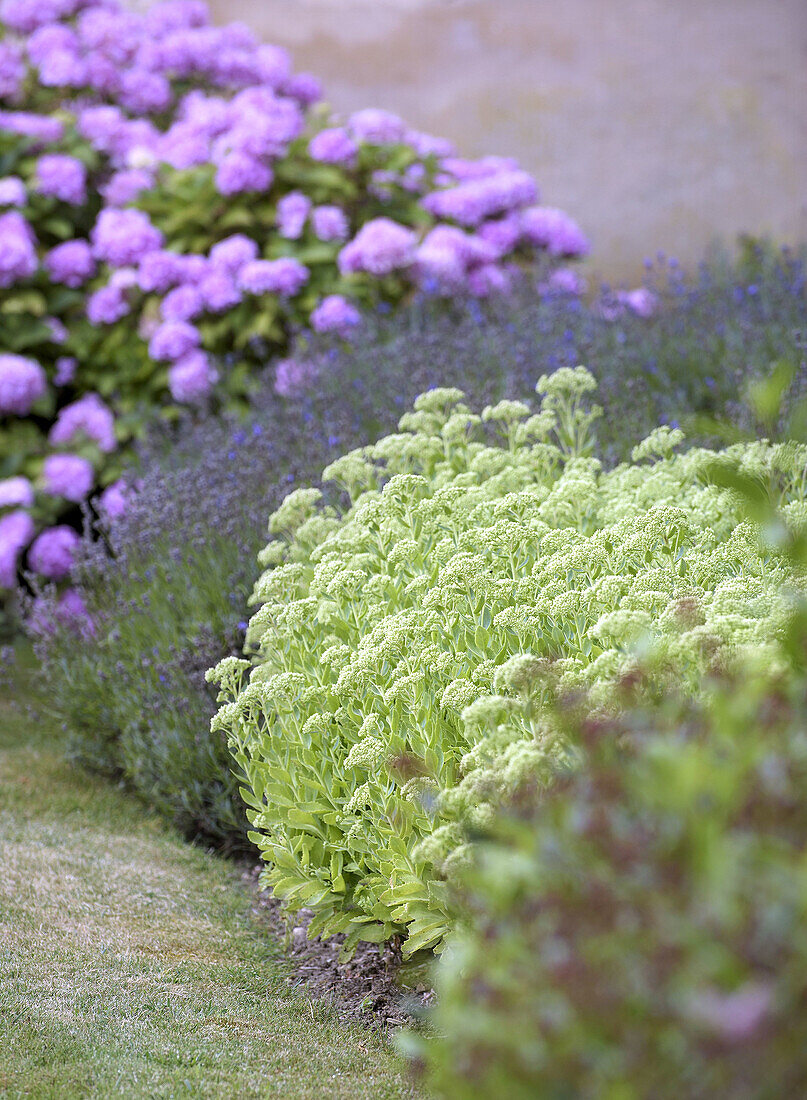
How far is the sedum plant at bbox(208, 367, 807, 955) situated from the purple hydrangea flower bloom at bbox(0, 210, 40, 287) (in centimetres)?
361

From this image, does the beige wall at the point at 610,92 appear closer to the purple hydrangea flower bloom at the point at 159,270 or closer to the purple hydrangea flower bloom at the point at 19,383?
the purple hydrangea flower bloom at the point at 159,270

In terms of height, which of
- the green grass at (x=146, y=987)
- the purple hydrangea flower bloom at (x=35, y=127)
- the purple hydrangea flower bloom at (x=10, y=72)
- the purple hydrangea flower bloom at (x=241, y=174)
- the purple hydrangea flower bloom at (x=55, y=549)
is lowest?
the green grass at (x=146, y=987)

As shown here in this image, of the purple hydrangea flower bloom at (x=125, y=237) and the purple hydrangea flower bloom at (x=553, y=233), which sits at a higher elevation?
the purple hydrangea flower bloom at (x=125, y=237)

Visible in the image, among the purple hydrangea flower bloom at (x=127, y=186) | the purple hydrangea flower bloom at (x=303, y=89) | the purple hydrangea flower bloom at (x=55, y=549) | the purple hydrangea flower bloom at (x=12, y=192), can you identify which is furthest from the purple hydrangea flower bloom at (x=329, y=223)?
the purple hydrangea flower bloom at (x=55, y=549)

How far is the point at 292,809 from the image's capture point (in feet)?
8.34

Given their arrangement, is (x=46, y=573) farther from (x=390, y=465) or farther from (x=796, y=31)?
(x=796, y=31)

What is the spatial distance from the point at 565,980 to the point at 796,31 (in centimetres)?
798

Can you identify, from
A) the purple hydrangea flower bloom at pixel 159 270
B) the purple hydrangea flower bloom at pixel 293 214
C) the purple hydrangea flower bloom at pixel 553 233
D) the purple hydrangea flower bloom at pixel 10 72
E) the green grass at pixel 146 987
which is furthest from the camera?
the purple hydrangea flower bloom at pixel 10 72

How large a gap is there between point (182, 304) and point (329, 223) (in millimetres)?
946

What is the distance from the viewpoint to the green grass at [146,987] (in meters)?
2.17

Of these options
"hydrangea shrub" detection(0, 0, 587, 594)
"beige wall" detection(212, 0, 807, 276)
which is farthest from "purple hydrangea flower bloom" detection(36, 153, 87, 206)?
"beige wall" detection(212, 0, 807, 276)

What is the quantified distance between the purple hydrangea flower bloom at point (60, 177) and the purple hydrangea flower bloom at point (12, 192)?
0.20 m

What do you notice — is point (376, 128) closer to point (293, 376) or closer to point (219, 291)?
point (219, 291)

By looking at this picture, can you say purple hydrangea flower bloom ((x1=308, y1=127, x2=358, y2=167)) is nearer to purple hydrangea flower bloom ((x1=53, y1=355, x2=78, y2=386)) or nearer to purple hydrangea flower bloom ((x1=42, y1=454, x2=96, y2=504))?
purple hydrangea flower bloom ((x1=53, y1=355, x2=78, y2=386))
